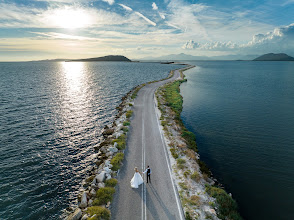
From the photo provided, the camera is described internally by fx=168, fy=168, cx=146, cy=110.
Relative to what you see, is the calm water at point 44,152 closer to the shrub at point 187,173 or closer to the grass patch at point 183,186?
the grass patch at point 183,186

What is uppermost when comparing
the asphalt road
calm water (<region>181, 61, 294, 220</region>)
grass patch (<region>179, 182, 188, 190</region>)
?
the asphalt road

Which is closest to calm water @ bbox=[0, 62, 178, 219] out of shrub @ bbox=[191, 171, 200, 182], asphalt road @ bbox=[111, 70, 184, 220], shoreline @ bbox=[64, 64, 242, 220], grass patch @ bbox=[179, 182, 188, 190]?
shoreline @ bbox=[64, 64, 242, 220]

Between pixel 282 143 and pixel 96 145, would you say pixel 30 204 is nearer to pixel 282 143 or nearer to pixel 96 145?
pixel 96 145

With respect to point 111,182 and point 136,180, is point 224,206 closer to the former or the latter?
point 136,180

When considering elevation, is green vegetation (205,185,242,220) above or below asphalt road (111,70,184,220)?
below

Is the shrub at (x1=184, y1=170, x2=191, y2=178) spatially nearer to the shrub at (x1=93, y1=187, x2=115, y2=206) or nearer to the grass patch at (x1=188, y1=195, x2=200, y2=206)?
the grass patch at (x1=188, y1=195, x2=200, y2=206)

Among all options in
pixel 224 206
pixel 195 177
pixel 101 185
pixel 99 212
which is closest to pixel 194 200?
pixel 224 206
